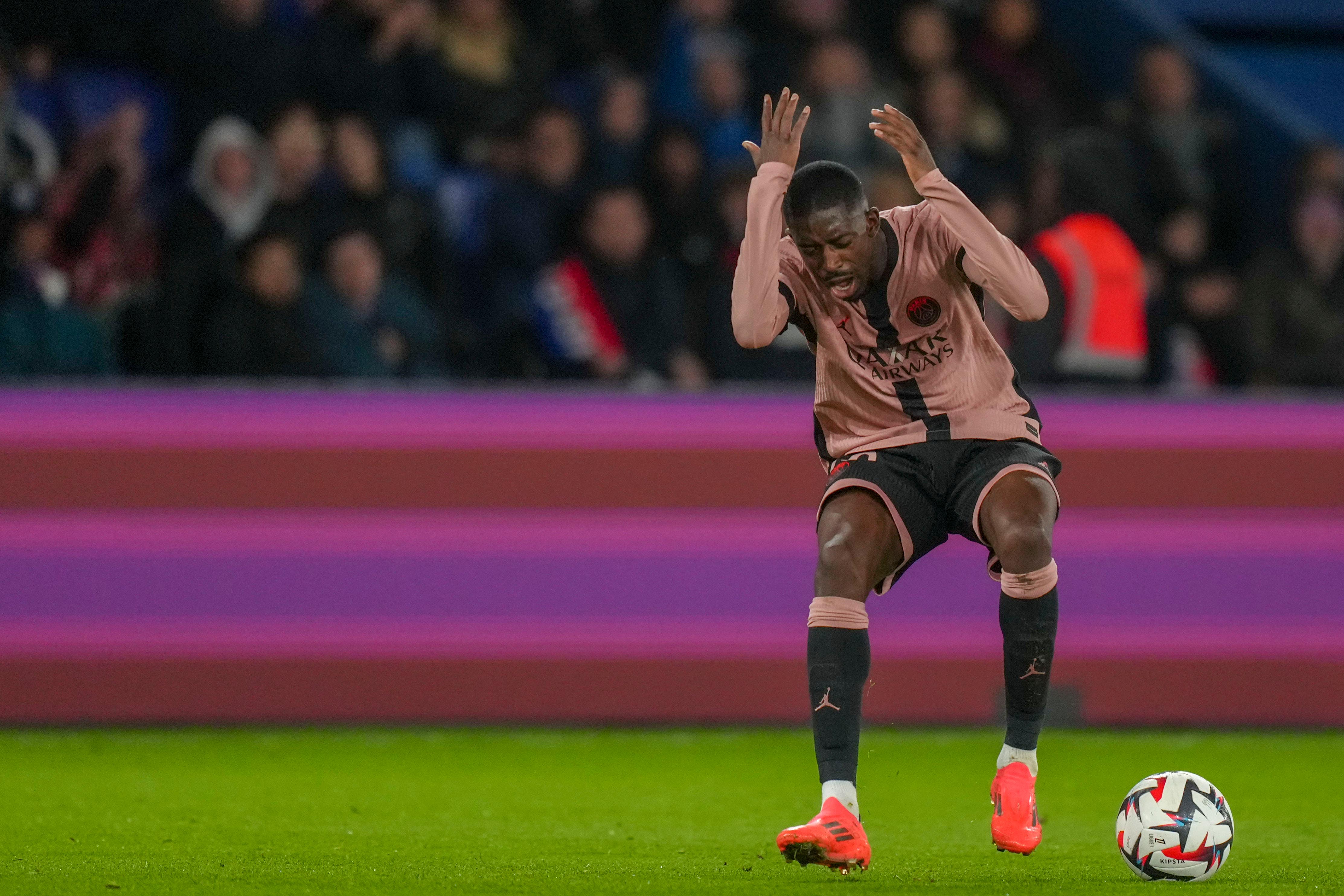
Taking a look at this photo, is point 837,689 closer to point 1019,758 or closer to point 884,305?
point 1019,758

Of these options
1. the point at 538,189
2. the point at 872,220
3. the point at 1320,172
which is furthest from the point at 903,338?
the point at 1320,172

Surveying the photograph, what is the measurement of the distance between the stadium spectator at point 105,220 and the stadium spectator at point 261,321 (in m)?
0.47

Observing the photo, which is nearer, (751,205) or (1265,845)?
(751,205)

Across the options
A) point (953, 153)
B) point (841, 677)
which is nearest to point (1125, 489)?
point (953, 153)

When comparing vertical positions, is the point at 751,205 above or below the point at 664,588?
above

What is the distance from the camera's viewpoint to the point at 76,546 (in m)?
7.35

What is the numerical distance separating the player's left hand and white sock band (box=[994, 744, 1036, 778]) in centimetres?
141

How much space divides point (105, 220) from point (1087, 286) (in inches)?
160

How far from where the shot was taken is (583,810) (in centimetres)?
557

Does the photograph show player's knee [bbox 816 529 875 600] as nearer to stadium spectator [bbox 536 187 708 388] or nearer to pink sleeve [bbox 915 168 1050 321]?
pink sleeve [bbox 915 168 1050 321]

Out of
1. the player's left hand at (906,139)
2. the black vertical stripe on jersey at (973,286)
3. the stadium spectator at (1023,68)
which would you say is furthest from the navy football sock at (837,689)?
the stadium spectator at (1023,68)

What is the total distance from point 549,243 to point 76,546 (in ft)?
8.15

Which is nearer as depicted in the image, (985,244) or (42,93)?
(985,244)

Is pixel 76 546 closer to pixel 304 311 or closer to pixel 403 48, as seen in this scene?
pixel 304 311
